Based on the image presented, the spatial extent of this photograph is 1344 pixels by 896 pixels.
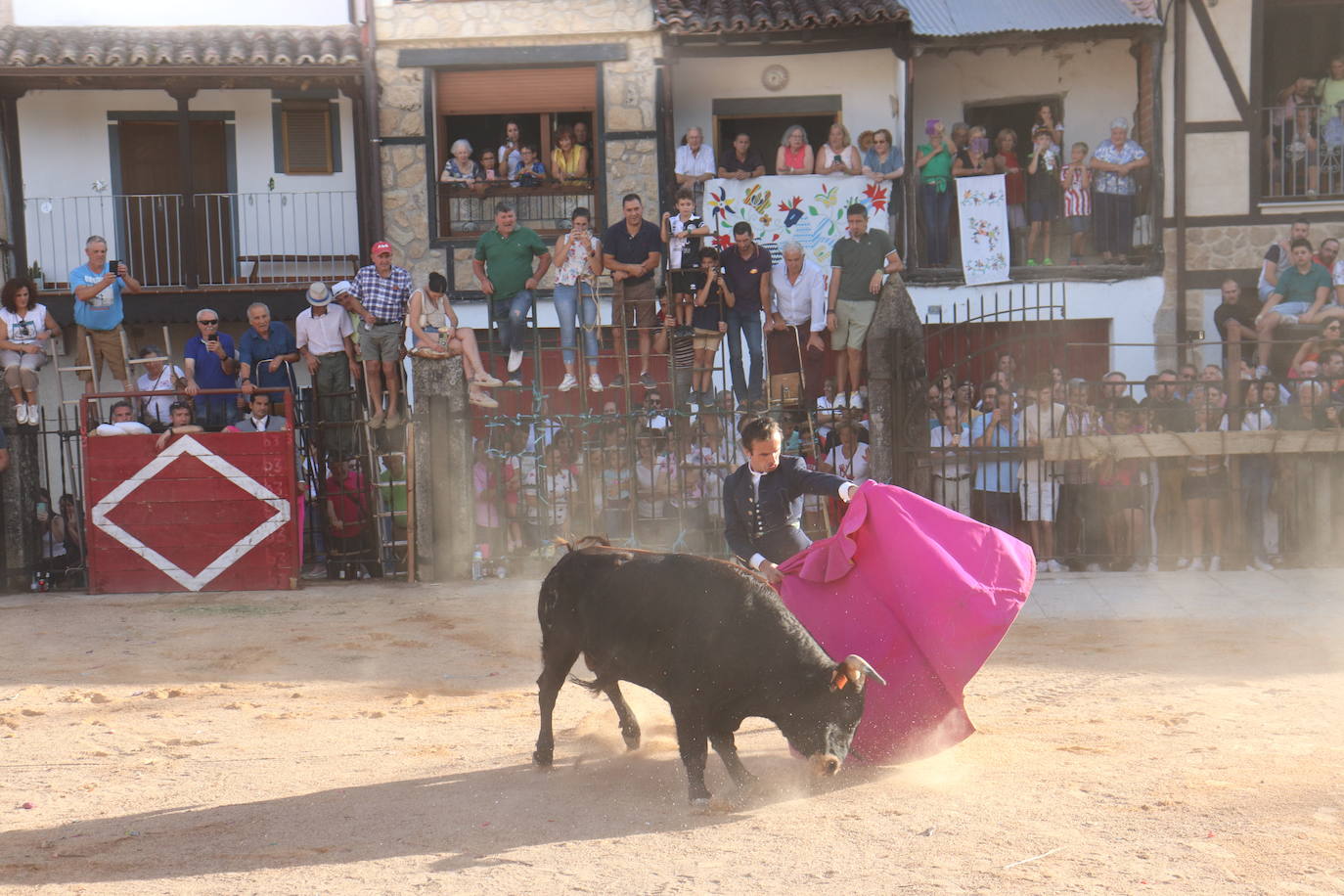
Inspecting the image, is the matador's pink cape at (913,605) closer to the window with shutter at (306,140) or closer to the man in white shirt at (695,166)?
the man in white shirt at (695,166)

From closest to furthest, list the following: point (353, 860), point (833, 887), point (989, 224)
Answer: point (833, 887)
point (353, 860)
point (989, 224)

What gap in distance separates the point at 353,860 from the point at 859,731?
2.31 m

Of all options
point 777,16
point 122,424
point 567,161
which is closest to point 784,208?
point 777,16

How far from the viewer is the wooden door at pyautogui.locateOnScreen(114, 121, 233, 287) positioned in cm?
1797

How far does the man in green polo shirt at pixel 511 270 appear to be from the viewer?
13852mm

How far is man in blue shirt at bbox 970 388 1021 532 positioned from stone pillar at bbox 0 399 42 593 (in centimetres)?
854

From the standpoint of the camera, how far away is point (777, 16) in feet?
53.7

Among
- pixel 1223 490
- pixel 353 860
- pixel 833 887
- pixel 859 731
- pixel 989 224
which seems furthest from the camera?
pixel 989 224

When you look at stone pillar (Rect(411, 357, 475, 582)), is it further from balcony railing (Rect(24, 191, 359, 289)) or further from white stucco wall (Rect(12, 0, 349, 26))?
white stucco wall (Rect(12, 0, 349, 26))

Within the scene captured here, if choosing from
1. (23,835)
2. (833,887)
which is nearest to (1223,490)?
(833,887)

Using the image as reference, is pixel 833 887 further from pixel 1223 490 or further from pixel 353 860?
pixel 1223 490

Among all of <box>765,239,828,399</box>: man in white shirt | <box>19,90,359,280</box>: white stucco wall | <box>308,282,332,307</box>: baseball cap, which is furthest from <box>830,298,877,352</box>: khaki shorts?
<box>19,90,359,280</box>: white stucco wall

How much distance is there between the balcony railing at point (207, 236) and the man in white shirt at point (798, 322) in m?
6.61

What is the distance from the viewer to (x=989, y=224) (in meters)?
16.5
